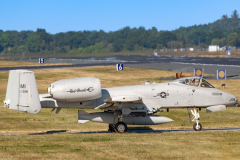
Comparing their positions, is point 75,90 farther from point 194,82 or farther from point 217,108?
point 217,108

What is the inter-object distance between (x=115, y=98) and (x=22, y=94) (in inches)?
206

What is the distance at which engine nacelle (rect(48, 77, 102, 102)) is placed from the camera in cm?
2002

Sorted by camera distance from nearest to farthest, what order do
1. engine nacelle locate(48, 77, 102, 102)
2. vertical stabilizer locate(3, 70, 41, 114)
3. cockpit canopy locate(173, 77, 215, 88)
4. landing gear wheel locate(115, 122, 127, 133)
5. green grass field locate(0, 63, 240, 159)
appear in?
green grass field locate(0, 63, 240, 159) < vertical stabilizer locate(3, 70, 41, 114) < engine nacelle locate(48, 77, 102, 102) < landing gear wheel locate(115, 122, 127, 133) < cockpit canopy locate(173, 77, 215, 88)

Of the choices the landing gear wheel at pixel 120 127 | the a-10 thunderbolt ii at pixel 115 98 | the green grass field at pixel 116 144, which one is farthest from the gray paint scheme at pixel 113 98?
the green grass field at pixel 116 144

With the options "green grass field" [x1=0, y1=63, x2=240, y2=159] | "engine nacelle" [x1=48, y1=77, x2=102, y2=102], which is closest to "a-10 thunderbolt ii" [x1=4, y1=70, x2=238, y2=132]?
"engine nacelle" [x1=48, y1=77, x2=102, y2=102]

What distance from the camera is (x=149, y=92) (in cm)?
2156

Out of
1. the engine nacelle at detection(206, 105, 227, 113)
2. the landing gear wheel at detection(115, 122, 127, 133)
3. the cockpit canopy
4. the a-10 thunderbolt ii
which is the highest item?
the cockpit canopy

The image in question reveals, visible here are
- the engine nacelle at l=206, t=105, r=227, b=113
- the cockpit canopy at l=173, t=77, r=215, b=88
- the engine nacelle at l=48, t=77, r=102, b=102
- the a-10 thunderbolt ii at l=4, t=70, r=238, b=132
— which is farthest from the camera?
the cockpit canopy at l=173, t=77, r=215, b=88

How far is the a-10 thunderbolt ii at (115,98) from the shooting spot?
1981 centimetres

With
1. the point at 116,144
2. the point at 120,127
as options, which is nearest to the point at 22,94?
the point at 120,127

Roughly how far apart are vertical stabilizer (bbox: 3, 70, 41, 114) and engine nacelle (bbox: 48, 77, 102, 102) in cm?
109

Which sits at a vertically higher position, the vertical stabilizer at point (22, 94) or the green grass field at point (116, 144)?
the vertical stabilizer at point (22, 94)

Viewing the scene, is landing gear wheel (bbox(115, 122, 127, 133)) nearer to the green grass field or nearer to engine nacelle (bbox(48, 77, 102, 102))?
the green grass field

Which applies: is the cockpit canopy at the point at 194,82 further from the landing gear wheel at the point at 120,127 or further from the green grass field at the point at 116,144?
the landing gear wheel at the point at 120,127
